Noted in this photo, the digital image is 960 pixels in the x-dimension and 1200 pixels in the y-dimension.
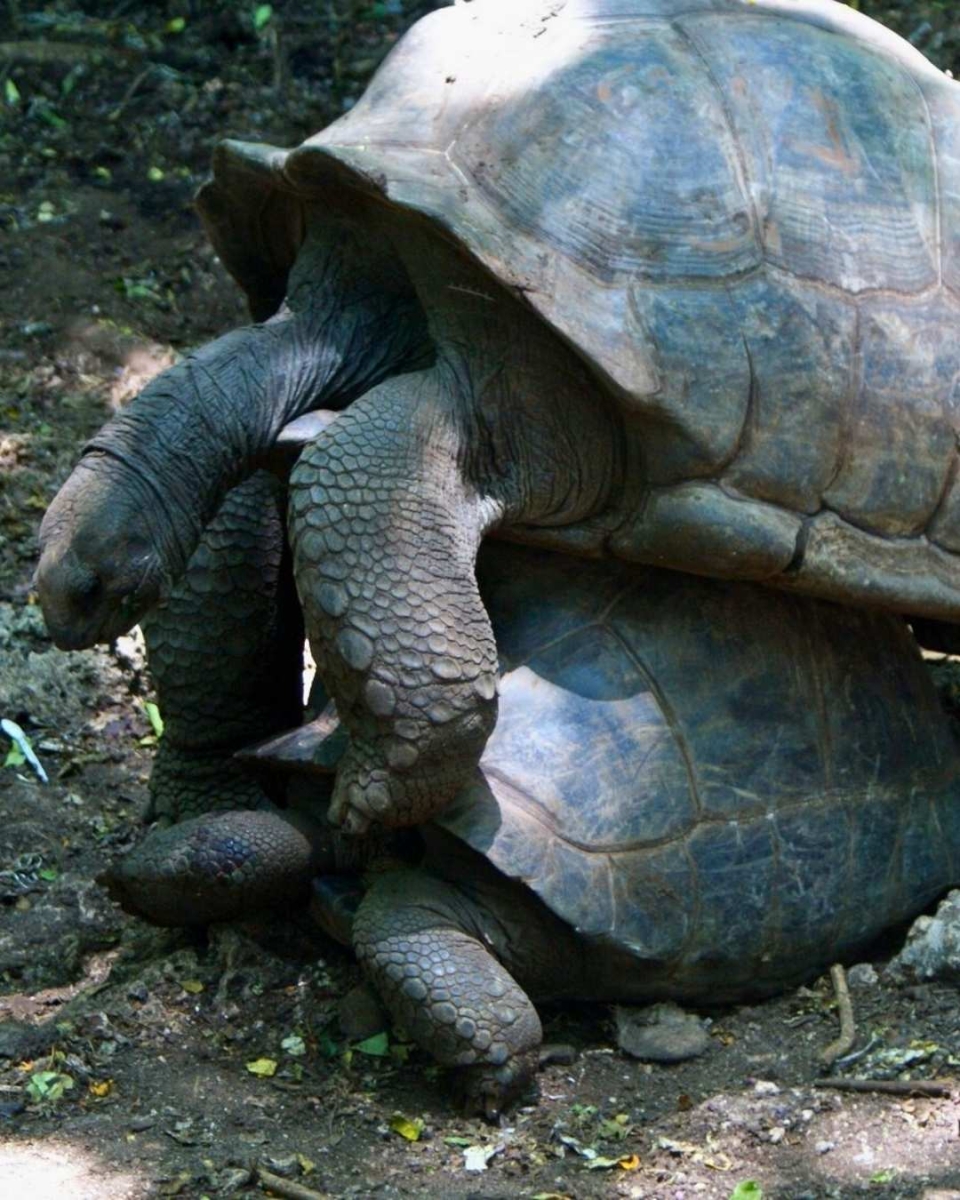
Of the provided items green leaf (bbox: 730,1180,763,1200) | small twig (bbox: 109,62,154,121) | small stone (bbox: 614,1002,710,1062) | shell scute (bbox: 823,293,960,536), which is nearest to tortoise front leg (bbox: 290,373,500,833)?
small stone (bbox: 614,1002,710,1062)

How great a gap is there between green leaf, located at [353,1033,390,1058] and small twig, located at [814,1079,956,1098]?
2.99 feet

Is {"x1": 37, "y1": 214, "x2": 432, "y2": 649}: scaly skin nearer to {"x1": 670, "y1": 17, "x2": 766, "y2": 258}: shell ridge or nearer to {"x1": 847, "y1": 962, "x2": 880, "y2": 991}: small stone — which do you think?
{"x1": 670, "y1": 17, "x2": 766, "y2": 258}: shell ridge

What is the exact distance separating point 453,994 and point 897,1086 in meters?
0.90

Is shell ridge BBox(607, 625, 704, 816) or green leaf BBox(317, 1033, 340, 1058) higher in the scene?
shell ridge BBox(607, 625, 704, 816)

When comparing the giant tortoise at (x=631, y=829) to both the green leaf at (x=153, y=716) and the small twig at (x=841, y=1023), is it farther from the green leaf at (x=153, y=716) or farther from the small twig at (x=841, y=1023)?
the green leaf at (x=153, y=716)

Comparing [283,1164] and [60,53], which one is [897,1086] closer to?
[283,1164]

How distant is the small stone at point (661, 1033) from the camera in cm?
420

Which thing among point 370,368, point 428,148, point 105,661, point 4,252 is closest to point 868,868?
point 370,368

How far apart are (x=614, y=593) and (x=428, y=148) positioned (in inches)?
42.5

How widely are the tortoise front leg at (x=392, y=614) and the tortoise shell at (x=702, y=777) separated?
20 cm

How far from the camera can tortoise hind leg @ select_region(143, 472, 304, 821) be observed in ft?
15.8

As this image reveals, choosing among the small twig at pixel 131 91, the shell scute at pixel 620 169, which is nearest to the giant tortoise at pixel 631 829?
the shell scute at pixel 620 169

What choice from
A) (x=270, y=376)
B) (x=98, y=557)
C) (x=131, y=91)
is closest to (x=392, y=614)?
(x=98, y=557)

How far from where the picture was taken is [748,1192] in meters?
3.57
